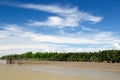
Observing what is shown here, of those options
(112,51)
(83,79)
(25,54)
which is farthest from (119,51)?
(25,54)

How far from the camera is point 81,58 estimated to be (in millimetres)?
64812

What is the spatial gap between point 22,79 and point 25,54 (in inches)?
4352

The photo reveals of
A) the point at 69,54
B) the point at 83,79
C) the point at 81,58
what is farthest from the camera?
the point at 69,54

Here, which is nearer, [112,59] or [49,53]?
[112,59]

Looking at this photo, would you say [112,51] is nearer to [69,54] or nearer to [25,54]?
[69,54]

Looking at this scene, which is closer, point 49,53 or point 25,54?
point 49,53

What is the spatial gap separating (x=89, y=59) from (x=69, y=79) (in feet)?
139

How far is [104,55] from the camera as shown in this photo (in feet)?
182

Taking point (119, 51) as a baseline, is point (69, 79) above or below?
below

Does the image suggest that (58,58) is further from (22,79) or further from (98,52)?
(22,79)

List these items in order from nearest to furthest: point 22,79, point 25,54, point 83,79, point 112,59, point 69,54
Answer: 1. point 22,79
2. point 83,79
3. point 112,59
4. point 69,54
5. point 25,54

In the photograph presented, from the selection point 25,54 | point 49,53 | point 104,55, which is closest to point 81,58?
point 104,55

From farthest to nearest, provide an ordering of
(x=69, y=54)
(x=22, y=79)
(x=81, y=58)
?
(x=69, y=54) → (x=81, y=58) → (x=22, y=79)

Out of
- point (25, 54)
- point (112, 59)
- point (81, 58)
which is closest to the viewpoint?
point (112, 59)
